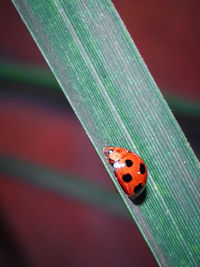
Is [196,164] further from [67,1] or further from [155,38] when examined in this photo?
[155,38]

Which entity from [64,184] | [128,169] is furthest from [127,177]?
[64,184]

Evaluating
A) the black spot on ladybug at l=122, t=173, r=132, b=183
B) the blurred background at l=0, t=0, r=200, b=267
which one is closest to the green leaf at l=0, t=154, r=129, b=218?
the blurred background at l=0, t=0, r=200, b=267

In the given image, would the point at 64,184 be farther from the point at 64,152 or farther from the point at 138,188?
the point at 138,188

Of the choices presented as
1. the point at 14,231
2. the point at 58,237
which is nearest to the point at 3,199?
the point at 14,231

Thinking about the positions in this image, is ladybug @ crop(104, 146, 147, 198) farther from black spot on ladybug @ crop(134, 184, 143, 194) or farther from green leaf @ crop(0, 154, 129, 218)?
green leaf @ crop(0, 154, 129, 218)

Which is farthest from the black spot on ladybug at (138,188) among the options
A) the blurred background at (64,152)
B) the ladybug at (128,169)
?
the blurred background at (64,152)

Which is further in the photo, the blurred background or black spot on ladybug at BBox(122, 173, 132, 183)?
the blurred background
